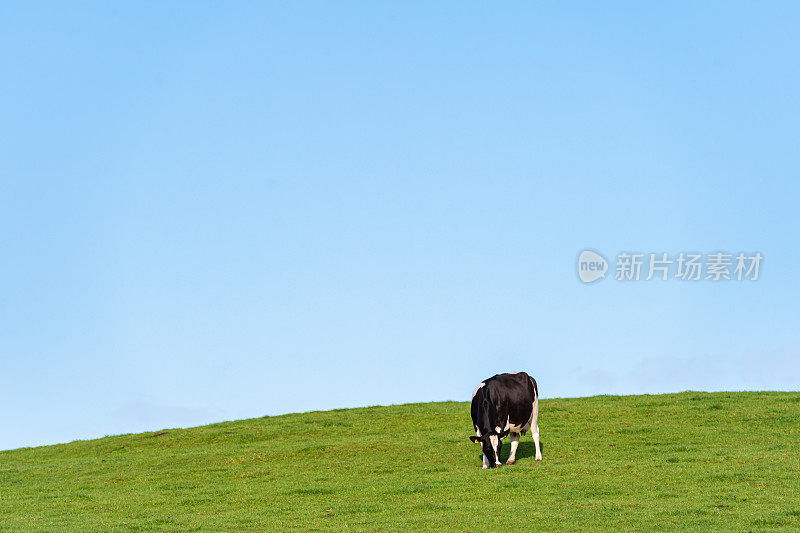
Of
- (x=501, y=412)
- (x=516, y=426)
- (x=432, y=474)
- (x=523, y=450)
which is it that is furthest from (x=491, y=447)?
(x=523, y=450)

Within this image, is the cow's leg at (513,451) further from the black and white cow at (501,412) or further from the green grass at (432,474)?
the green grass at (432,474)

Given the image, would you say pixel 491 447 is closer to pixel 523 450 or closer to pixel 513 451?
pixel 513 451

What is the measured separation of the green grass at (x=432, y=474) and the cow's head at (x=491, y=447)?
70 cm

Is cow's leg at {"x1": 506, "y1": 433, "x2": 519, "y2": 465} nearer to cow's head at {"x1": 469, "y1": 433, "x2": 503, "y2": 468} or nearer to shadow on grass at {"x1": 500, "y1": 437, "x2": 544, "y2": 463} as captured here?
cow's head at {"x1": 469, "y1": 433, "x2": 503, "y2": 468}

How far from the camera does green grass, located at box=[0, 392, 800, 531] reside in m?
20.5

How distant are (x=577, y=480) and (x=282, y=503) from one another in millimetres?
8933

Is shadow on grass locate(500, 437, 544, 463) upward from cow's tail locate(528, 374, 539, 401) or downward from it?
downward

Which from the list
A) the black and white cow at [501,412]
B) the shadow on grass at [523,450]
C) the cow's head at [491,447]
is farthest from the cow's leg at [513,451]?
the shadow on grass at [523,450]

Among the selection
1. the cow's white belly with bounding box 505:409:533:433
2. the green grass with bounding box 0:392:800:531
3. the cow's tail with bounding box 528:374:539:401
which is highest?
the cow's tail with bounding box 528:374:539:401

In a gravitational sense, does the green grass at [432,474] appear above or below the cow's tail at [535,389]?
below

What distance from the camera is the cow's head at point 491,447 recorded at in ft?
87.8

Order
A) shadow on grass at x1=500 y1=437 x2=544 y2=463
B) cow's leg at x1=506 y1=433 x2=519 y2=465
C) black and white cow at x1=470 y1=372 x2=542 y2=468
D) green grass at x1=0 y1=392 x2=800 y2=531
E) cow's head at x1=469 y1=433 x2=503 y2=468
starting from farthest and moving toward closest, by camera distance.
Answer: shadow on grass at x1=500 y1=437 x2=544 y2=463 < cow's leg at x1=506 y1=433 x2=519 y2=465 < black and white cow at x1=470 y1=372 x2=542 y2=468 < cow's head at x1=469 y1=433 x2=503 y2=468 < green grass at x1=0 y1=392 x2=800 y2=531

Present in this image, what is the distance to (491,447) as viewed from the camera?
2684 centimetres

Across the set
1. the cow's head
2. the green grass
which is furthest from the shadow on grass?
the cow's head
